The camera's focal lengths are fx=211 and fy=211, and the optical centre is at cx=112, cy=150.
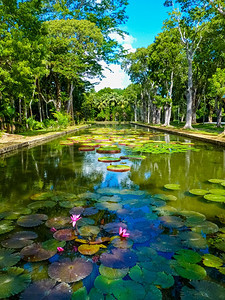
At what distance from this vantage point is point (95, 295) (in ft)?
4.28

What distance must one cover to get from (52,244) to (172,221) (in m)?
1.27

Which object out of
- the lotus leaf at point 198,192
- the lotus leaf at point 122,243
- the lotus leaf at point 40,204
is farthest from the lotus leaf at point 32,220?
the lotus leaf at point 198,192

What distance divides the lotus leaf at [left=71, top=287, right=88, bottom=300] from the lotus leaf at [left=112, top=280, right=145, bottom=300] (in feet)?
0.59

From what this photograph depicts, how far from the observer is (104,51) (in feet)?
73.6

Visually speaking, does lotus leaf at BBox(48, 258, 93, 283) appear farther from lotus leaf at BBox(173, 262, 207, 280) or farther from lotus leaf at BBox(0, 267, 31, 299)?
lotus leaf at BBox(173, 262, 207, 280)

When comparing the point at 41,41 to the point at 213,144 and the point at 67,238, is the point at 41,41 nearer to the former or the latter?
the point at 213,144

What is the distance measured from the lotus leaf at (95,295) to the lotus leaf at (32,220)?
3.83 feet

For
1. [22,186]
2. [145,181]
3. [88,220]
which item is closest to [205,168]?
[145,181]

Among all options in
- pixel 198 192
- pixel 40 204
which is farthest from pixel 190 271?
pixel 40 204

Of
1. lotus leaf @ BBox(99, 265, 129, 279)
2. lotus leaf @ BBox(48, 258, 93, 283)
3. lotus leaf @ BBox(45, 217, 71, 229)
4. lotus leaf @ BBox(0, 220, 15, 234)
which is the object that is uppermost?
lotus leaf @ BBox(99, 265, 129, 279)

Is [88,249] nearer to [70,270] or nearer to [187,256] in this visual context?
[70,270]

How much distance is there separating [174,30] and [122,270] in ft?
68.8

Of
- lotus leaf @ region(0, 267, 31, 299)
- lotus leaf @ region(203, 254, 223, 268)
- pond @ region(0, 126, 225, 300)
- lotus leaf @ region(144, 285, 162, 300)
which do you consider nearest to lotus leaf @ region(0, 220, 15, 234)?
pond @ region(0, 126, 225, 300)

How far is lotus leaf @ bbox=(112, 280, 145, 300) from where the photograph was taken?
1.28 meters
